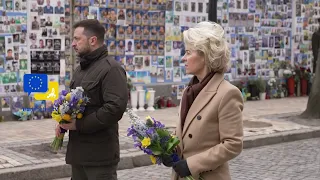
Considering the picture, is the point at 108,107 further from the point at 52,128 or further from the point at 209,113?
the point at 52,128

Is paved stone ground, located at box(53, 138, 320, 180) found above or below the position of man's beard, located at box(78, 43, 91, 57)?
below

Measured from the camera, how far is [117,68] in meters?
4.55

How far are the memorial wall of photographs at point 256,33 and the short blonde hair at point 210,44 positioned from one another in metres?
11.9

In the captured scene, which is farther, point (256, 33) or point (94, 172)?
point (256, 33)

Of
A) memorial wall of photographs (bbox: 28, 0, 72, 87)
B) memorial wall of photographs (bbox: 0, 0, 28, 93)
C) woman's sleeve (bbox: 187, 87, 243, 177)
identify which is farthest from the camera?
memorial wall of photographs (bbox: 28, 0, 72, 87)

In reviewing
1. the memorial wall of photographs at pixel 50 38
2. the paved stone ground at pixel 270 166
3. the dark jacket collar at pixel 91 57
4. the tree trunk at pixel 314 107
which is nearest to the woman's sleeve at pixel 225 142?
the dark jacket collar at pixel 91 57

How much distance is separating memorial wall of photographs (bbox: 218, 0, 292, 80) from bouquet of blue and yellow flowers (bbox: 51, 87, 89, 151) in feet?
36.5

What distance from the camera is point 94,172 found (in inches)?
176

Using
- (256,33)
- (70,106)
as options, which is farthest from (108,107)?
(256,33)

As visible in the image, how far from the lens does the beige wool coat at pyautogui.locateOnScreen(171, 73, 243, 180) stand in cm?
337

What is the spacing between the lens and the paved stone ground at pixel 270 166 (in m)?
7.70

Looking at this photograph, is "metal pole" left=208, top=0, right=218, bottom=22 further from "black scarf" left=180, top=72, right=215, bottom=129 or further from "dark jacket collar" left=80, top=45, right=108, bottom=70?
"black scarf" left=180, top=72, right=215, bottom=129

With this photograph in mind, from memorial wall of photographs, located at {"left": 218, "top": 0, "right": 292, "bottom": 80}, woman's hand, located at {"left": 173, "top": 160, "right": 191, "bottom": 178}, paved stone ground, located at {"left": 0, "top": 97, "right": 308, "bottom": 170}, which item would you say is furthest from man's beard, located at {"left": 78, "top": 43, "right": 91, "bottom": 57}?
memorial wall of photographs, located at {"left": 218, "top": 0, "right": 292, "bottom": 80}

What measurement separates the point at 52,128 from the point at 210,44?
7545 mm
